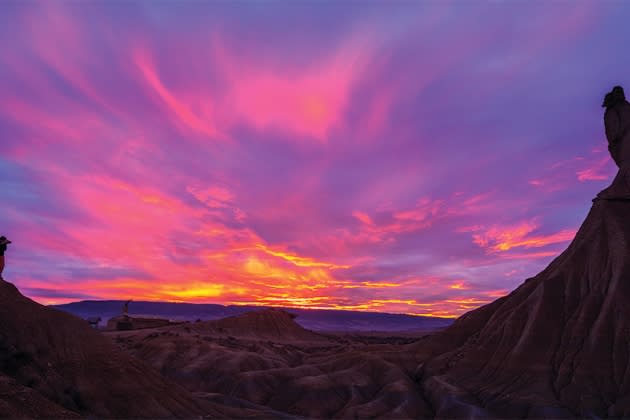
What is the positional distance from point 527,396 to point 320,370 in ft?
92.2

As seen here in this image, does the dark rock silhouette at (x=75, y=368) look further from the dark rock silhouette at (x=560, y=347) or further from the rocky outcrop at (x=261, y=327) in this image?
the rocky outcrop at (x=261, y=327)

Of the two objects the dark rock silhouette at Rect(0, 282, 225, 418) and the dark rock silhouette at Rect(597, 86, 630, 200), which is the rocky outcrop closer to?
the dark rock silhouette at Rect(0, 282, 225, 418)

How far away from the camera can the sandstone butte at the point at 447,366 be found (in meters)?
26.4

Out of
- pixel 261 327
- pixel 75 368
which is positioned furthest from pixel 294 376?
A: pixel 261 327

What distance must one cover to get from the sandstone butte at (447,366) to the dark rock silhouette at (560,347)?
0.11m

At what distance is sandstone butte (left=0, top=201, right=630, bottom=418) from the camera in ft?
86.6

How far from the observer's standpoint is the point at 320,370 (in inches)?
2527

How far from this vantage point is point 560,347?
46.4 metres

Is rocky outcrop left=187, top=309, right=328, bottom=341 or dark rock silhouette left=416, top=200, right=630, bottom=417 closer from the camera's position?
dark rock silhouette left=416, top=200, right=630, bottom=417

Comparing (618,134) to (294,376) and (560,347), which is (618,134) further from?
(294,376)

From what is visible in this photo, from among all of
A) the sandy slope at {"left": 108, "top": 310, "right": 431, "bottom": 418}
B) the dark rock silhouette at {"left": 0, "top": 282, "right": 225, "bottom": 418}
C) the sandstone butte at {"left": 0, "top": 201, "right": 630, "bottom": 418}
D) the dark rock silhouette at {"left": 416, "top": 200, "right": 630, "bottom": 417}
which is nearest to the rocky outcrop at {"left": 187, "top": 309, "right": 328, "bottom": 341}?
the sandy slope at {"left": 108, "top": 310, "right": 431, "bottom": 418}

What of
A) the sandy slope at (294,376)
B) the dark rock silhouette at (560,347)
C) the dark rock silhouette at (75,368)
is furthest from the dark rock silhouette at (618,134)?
the dark rock silhouette at (75,368)

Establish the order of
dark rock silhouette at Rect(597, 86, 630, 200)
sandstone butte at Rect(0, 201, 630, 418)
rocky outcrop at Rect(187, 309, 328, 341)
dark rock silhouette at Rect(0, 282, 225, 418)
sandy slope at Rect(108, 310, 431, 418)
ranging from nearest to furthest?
dark rock silhouette at Rect(0, 282, 225, 418)
sandstone butte at Rect(0, 201, 630, 418)
sandy slope at Rect(108, 310, 431, 418)
dark rock silhouette at Rect(597, 86, 630, 200)
rocky outcrop at Rect(187, 309, 328, 341)

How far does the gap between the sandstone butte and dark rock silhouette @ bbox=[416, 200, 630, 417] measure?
0.11m
